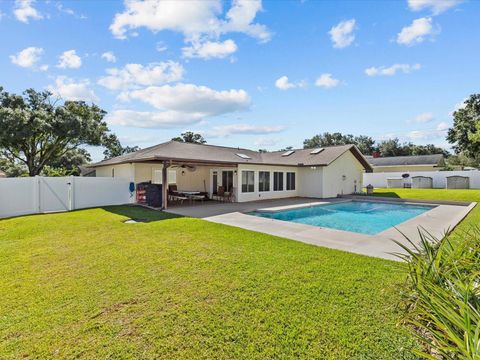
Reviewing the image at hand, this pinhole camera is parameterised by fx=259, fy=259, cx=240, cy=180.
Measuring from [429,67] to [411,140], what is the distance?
5726cm

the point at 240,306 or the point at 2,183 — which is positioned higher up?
the point at 2,183

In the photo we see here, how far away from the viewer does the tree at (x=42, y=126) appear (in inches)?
833

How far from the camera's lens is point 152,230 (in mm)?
8781

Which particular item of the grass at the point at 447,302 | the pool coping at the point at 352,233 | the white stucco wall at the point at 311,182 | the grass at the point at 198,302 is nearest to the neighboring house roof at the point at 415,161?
the white stucco wall at the point at 311,182

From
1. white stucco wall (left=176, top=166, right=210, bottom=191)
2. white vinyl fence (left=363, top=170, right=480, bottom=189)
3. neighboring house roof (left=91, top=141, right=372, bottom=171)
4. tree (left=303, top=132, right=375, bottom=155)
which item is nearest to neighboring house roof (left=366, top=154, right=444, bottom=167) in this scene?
white vinyl fence (left=363, top=170, right=480, bottom=189)

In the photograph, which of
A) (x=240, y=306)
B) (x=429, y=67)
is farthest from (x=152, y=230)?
(x=429, y=67)

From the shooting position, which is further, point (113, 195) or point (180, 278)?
point (113, 195)

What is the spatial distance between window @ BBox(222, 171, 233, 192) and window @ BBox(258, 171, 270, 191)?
2.05 m

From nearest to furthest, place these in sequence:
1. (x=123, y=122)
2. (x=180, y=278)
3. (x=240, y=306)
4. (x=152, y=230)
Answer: (x=240, y=306) → (x=180, y=278) → (x=152, y=230) → (x=123, y=122)

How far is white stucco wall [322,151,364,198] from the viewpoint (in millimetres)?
20812

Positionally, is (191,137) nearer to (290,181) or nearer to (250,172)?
(290,181)

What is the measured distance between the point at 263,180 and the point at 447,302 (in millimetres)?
16412

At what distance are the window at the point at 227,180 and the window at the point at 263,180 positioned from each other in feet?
6.72

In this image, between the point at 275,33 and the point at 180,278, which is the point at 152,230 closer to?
the point at 180,278
